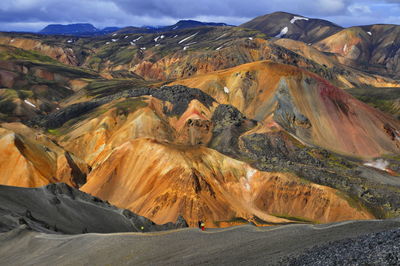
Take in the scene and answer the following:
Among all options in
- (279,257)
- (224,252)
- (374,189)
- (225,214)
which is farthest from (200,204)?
(279,257)

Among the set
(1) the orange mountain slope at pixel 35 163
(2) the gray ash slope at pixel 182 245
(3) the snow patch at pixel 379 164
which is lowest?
(3) the snow patch at pixel 379 164

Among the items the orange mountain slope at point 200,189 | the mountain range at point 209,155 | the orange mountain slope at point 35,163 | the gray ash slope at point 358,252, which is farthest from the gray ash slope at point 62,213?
the gray ash slope at point 358,252

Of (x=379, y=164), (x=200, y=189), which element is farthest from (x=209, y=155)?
(x=379, y=164)

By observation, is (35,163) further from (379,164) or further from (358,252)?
(379,164)

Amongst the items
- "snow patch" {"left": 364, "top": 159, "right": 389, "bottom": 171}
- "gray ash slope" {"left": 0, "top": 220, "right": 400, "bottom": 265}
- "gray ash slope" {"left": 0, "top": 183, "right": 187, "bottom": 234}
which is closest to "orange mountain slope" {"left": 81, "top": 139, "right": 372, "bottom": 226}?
"gray ash slope" {"left": 0, "top": 183, "right": 187, "bottom": 234}

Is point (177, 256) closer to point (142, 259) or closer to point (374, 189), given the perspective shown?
point (142, 259)

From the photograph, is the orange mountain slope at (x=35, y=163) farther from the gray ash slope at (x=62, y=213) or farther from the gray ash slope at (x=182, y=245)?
the gray ash slope at (x=182, y=245)
